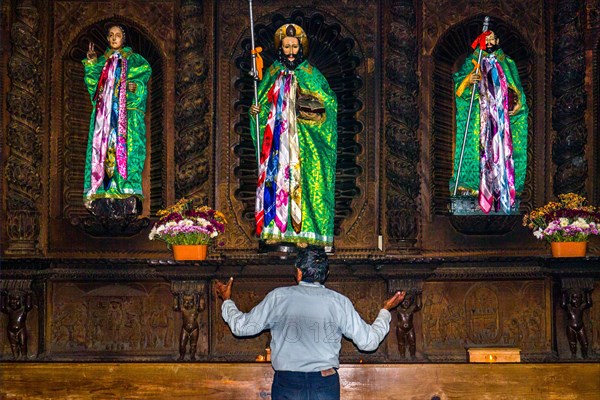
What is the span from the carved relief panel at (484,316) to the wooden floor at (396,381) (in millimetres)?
1363

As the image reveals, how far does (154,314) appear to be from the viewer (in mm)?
12164

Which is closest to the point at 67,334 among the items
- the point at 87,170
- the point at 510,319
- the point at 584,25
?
the point at 87,170

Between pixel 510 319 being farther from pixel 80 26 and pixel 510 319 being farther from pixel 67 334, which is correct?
pixel 80 26

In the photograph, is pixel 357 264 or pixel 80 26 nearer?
pixel 357 264

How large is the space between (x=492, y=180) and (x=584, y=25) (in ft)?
7.01

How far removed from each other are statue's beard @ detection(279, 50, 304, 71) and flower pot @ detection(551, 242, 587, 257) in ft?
11.8

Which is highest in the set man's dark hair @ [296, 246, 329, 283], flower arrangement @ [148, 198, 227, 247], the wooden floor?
flower arrangement @ [148, 198, 227, 247]

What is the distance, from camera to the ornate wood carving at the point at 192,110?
476 inches

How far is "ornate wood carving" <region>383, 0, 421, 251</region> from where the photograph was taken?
1198 centimetres

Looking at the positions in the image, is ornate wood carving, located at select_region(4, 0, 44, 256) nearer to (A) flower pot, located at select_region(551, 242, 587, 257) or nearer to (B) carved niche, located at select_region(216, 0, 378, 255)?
(B) carved niche, located at select_region(216, 0, 378, 255)

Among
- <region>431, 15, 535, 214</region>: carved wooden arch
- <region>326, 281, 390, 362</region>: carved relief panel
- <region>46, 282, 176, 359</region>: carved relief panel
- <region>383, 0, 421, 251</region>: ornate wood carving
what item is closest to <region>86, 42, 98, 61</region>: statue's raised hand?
<region>46, 282, 176, 359</region>: carved relief panel

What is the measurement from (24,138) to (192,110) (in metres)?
1.99

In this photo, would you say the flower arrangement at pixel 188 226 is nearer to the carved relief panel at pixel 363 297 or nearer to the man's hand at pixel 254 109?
the man's hand at pixel 254 109

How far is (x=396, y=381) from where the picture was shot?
10578 mm
